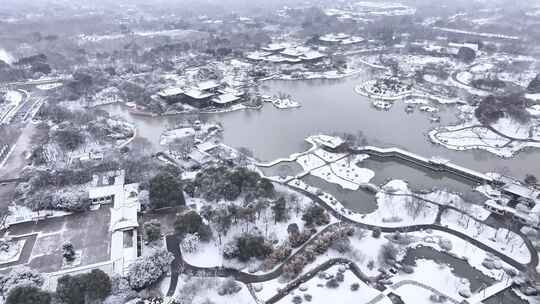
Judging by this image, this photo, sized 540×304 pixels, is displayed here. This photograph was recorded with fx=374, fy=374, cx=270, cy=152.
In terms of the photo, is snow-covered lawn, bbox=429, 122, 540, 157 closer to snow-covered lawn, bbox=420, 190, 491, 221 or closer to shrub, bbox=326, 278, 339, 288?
snow-covered lawn, bbox=420, 190, 491, 221

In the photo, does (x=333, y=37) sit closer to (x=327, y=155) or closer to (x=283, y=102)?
(x=283, y=102)

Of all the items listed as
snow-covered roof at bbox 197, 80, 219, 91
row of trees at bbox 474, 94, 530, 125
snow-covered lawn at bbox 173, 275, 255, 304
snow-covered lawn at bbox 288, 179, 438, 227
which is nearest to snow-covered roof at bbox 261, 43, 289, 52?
snow-covered roof at bbox 197, 80, 219, 91

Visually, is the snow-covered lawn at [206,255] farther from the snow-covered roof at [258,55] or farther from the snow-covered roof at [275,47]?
the snow-covered roof at [275,47]

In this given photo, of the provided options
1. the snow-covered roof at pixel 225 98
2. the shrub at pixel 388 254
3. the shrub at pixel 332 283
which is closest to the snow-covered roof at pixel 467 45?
the snow-covered roof at pixel 225 98

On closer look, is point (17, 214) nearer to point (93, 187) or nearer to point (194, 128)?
point (93, 187)

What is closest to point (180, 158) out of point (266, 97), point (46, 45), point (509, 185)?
point (266, 97)

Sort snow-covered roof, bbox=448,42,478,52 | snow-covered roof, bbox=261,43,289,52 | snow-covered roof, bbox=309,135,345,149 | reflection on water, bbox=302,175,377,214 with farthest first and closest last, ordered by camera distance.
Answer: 1. snow-covered roof, bbox=261,43,289,52
2. snow-covered roof, bbox=448,42,478,52
3. snow-covered roof, bbox=309,135,345,149
4. reflection on water, bbox=302,175,377,214
